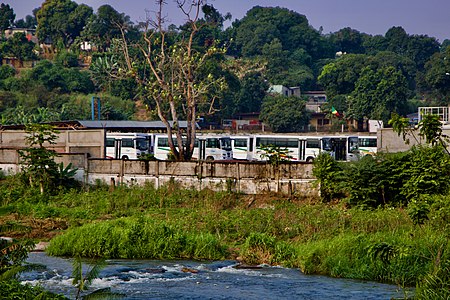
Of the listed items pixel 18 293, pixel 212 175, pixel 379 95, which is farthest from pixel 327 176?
→ pixel 379 95

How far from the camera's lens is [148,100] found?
107250 mm

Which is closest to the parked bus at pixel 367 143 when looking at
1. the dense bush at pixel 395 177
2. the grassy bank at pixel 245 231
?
the grassy bank at pixel 245 231

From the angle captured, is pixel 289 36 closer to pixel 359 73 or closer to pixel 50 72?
pixel 359 73

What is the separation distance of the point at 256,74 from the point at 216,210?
10378cm

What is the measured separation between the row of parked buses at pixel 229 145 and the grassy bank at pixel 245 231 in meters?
30.1

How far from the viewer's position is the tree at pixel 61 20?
526 ft

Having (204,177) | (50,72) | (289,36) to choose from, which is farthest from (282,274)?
(289,36)

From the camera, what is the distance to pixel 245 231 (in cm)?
2902

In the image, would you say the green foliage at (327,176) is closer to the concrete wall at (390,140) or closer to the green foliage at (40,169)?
the concrete wall at (390,140)

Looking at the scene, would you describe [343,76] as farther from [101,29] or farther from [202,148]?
[202,148]

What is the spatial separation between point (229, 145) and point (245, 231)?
39.3 m

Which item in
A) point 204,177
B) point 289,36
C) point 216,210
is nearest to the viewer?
point 216,210

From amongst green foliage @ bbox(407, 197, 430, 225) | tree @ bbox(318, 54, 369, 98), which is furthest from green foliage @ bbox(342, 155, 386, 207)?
tree @ bbox(318, 54, 369, 98)

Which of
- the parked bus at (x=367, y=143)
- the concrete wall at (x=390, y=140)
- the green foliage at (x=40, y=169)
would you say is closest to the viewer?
the green foliage at (x=40, y=169)
